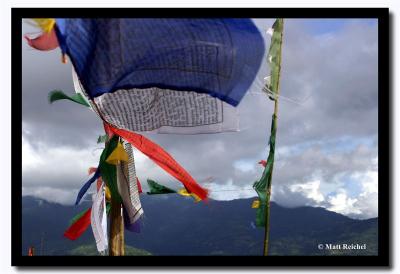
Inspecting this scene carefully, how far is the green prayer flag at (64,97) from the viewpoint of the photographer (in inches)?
120

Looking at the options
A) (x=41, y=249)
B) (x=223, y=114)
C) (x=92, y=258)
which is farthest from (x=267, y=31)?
(x=41, y=249)

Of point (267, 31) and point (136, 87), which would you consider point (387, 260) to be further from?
point (136, 87)

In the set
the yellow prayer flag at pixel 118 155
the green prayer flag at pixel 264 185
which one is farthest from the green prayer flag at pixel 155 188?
the green prayer flag at pixel 264 185

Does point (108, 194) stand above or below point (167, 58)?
below

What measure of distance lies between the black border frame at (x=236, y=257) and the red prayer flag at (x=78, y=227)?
26 centimetres

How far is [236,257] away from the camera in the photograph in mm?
3016

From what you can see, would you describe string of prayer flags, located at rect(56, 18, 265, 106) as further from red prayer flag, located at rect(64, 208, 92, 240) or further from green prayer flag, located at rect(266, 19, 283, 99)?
red prayer flag, located at rect(64, 208, 92, 240)

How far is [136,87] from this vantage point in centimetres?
288

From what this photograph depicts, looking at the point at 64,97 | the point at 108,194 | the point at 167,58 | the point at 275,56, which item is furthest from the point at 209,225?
the point at 167,58

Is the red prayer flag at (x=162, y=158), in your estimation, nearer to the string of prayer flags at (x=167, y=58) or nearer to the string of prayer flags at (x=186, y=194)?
the string of prayer flags at (x=186, y=194)

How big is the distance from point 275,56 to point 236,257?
4.11 feet

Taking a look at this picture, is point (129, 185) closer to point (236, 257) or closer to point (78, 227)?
point (78, 227)

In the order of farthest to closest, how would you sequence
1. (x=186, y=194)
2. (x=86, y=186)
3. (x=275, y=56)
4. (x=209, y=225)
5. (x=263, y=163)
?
1. (x=209, y=225)
2. (x=263, y=163)
3. (x=275, y=56)
4. (x=86, y=186)
5. (x=186, y=194)

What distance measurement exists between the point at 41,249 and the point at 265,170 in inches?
56.5
